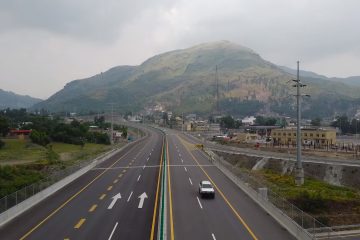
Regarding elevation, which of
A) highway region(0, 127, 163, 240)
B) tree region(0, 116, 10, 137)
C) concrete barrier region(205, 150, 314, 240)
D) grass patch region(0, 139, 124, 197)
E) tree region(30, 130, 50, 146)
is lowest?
grass patch region(0, 139, 124, 197)

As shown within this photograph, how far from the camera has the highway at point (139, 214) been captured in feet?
90.1

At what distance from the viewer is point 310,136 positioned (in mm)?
140125

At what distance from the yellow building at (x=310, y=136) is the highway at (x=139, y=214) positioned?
90964 millimetres

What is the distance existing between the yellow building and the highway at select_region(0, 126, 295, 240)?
9096cm

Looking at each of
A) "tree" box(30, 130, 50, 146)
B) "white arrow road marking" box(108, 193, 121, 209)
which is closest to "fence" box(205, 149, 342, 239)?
"white arrow road marking" box(108, 193, 121, 209)

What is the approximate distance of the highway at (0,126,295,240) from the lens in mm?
27453

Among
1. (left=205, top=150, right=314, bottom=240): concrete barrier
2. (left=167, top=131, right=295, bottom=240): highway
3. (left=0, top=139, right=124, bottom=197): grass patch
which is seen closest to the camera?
(left=205, top=150, right=314, bottom=240): concrete barrier

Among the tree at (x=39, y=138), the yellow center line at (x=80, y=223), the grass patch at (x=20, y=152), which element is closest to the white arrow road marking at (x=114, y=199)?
the yellow center line at (x=80, y=223)

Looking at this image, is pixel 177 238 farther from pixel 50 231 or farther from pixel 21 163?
pixel 21 163

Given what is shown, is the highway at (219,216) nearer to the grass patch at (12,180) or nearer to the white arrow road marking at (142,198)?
the white arrow road marking at (142,198)

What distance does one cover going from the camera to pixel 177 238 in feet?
85.7

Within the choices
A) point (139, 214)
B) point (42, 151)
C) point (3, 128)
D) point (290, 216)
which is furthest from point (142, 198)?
point (3, 128)

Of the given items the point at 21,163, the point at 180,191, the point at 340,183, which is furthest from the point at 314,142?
→ the point at 180,191

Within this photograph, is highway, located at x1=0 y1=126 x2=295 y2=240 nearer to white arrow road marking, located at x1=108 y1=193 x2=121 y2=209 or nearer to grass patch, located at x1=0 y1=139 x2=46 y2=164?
white arrow road marking, located at x1=108 y1=193 x2=121 y2=209
